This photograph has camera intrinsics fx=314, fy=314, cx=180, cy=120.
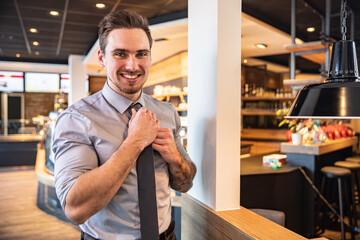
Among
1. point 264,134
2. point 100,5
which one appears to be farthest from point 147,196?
point 264,134

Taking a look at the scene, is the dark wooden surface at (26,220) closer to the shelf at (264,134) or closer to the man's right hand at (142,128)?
the man's right hand at (142,128)

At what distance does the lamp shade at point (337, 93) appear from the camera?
944mm

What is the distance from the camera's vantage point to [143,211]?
119cm

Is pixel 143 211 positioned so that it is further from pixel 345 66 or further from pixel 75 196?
pixel 345 66

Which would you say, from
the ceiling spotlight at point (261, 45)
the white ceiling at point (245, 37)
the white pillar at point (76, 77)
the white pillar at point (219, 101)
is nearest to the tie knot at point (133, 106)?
the white pillar at point (219, 101)

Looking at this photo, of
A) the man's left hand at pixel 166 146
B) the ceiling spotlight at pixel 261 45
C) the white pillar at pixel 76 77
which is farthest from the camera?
the white pillar at pixel 76 77

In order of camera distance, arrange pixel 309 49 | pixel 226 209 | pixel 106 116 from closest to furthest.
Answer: pixel 106 116
pixel 226 209
pixel 309 49

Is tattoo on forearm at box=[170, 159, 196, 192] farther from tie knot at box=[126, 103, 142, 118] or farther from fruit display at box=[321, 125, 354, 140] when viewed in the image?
fruit display at box=[321, 125, 354, 140]

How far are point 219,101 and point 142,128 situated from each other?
562mm

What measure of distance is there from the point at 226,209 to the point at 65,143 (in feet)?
3.02

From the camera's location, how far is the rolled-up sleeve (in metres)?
1.10

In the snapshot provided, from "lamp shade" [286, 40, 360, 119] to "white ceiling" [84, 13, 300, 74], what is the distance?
3689mm

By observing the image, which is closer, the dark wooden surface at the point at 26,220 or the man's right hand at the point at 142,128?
the man's right hand at the point at 142,128

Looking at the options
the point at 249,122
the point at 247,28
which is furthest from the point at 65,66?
the point at 247,28
